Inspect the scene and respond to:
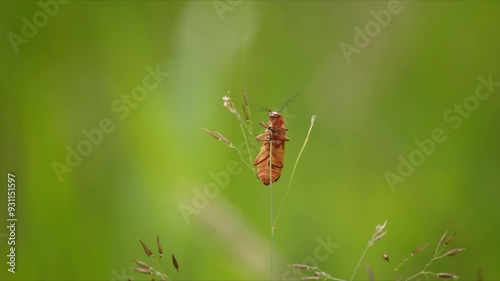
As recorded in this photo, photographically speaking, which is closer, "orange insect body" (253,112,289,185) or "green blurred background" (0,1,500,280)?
"orange insect body" (253,112,289,185)

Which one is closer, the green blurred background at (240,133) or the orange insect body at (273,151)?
the orange insect body at (273,151)

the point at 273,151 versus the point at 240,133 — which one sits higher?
the point at 240,133

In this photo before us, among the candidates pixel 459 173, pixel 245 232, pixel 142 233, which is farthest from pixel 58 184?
pixel 459 173

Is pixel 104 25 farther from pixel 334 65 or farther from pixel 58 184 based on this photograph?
pixel 334 65
